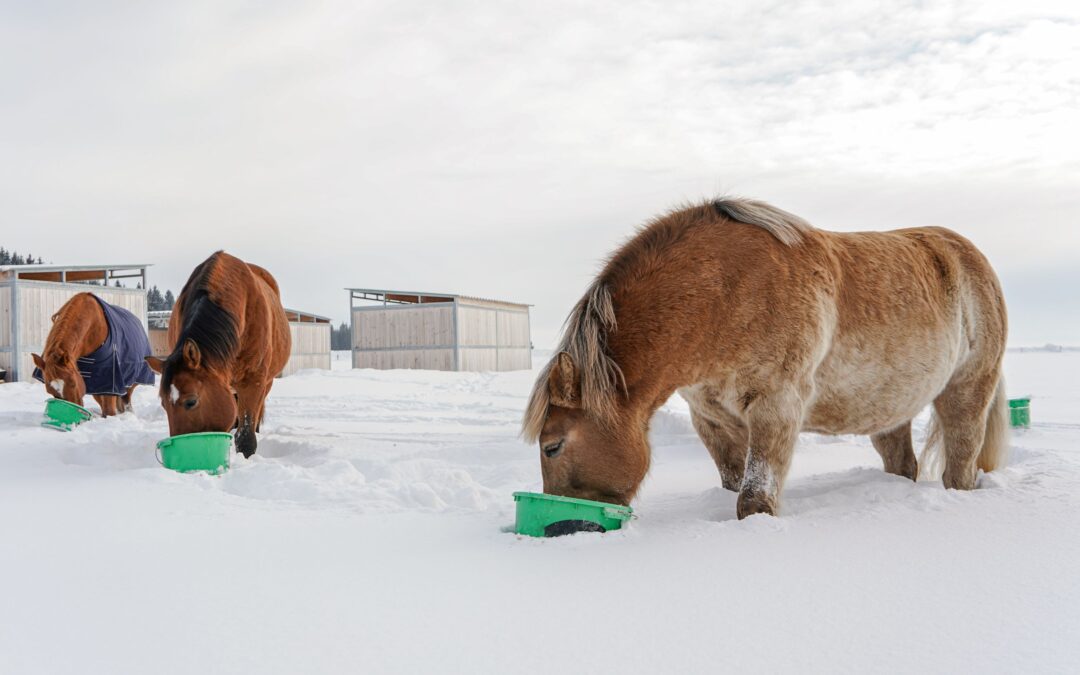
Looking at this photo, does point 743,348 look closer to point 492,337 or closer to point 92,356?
point 92,356

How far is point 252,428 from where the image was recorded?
5.75 metres

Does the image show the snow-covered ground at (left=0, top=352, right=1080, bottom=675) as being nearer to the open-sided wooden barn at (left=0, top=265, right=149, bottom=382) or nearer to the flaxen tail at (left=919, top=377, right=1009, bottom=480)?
the flaxen tail at (left=919, top=377, right=1009, bottom=480)

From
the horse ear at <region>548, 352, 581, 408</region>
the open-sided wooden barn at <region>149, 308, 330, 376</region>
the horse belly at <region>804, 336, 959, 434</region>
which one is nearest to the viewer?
the horse ear at <region>548, 352, 581, 408</region>

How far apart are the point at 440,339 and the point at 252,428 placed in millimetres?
→ 16208

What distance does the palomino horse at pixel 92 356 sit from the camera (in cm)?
822

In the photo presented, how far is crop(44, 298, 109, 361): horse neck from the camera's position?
8289 millimetres

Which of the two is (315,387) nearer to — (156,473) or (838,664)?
(156,473)

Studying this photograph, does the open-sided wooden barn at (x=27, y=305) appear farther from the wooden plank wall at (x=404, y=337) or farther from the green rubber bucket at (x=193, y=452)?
the green rubber bucket at (x=193, y=452)

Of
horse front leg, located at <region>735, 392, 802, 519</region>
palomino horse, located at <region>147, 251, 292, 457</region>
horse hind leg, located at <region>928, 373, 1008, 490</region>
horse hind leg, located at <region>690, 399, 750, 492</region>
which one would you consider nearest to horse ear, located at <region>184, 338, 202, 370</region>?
palomino horse, located at <region>147, 251, 292, 457</region>

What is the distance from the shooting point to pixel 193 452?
4387mm

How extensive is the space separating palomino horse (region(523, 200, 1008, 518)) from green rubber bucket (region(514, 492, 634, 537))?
0.45 feet

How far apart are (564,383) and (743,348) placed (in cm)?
87

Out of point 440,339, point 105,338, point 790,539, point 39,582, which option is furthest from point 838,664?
point 440,339

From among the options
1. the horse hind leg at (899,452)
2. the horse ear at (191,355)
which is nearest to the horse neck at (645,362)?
the horse hind leg at (899,452)
